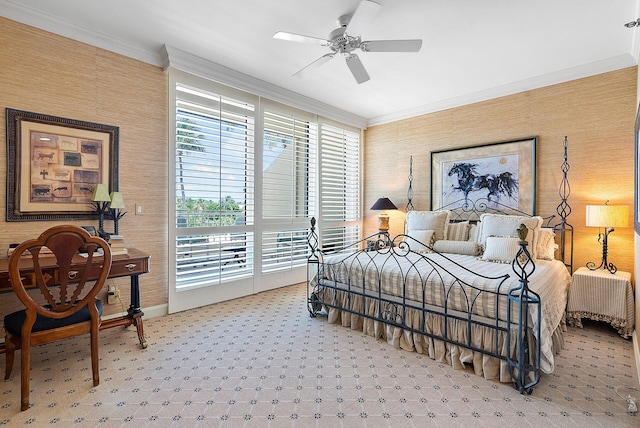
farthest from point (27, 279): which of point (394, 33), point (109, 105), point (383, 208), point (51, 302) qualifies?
point (383, 208)

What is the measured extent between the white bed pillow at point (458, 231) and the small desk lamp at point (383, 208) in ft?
3.54

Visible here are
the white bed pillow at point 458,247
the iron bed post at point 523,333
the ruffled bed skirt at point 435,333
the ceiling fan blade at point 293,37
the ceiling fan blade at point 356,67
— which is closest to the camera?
the iron bed post at point 523,333

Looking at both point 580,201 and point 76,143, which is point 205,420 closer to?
point 76,143

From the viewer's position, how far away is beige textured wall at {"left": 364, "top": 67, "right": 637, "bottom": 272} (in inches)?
138

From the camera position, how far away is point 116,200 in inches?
122

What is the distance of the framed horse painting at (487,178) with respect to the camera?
13.7 feet

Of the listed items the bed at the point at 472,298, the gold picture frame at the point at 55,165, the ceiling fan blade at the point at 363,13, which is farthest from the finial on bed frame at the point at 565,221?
the gold picture frame at the point at 55,165

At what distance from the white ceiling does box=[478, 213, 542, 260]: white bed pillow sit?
1827 mm

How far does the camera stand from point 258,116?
14.6 ft

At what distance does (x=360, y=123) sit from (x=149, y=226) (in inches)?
161

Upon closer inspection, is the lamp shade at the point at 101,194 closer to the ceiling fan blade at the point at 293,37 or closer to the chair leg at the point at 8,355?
the chair leg at the point at 8,355

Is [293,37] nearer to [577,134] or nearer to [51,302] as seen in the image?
[51,302]

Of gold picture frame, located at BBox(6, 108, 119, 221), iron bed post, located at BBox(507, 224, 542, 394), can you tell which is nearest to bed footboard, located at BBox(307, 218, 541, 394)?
iron bed post, located at BBox(507, 224, 542, 394)

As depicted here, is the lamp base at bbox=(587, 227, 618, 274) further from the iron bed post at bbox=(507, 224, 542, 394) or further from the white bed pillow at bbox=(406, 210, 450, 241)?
the iron bed post at bbox=(507, 224, 542, 394)
